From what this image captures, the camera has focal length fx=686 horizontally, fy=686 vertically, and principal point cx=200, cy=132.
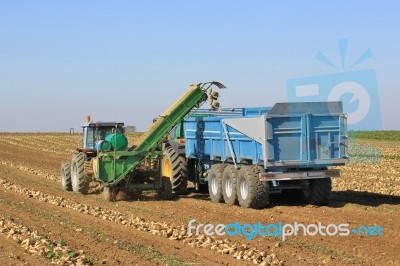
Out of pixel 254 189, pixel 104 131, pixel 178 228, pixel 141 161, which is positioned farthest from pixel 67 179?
pixel 178 228

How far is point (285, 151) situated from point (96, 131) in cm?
705

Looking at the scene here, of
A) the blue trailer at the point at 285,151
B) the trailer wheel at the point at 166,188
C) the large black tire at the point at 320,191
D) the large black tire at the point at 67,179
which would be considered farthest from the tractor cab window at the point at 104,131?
the large black tire at the point at 320,191

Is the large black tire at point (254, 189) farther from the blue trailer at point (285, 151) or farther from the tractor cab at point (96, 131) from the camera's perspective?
the tractor cab at point (96, 131)

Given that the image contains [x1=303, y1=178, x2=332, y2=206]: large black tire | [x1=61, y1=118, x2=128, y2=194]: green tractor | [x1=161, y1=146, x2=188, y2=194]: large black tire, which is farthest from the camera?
[x1=161, y1=146, x2=188, y2=194]: large black tire

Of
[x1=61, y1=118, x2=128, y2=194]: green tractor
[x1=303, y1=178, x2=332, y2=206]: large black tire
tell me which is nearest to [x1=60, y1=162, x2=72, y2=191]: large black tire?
[x1=61, y1=118, x2=128, y2=194]: green tractor

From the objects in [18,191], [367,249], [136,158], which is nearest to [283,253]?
[367,249]

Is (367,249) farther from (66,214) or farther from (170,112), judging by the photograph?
(170,112)

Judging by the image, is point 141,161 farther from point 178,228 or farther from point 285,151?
point 178,228

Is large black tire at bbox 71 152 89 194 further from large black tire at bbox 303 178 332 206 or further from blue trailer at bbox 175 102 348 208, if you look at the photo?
large black tire at bbox 303 178 332 206

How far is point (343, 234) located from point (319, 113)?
167 inches

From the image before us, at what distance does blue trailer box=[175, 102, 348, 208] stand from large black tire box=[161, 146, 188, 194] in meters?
2.57

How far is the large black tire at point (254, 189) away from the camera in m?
15.5

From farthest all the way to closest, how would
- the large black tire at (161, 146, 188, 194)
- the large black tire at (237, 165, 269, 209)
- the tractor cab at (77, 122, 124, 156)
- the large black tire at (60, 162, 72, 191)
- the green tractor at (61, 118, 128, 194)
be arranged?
the large black tire at (60, 162, 72, 191)
the tractor cab at (77, 122, 124, 156)
the large black tire at (161, 146, 188, 194)
the green tractor at (61, 118, 128, 194)
the large black tire at (237, 165, 269, 209)

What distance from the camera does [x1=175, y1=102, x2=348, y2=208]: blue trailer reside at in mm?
15305
